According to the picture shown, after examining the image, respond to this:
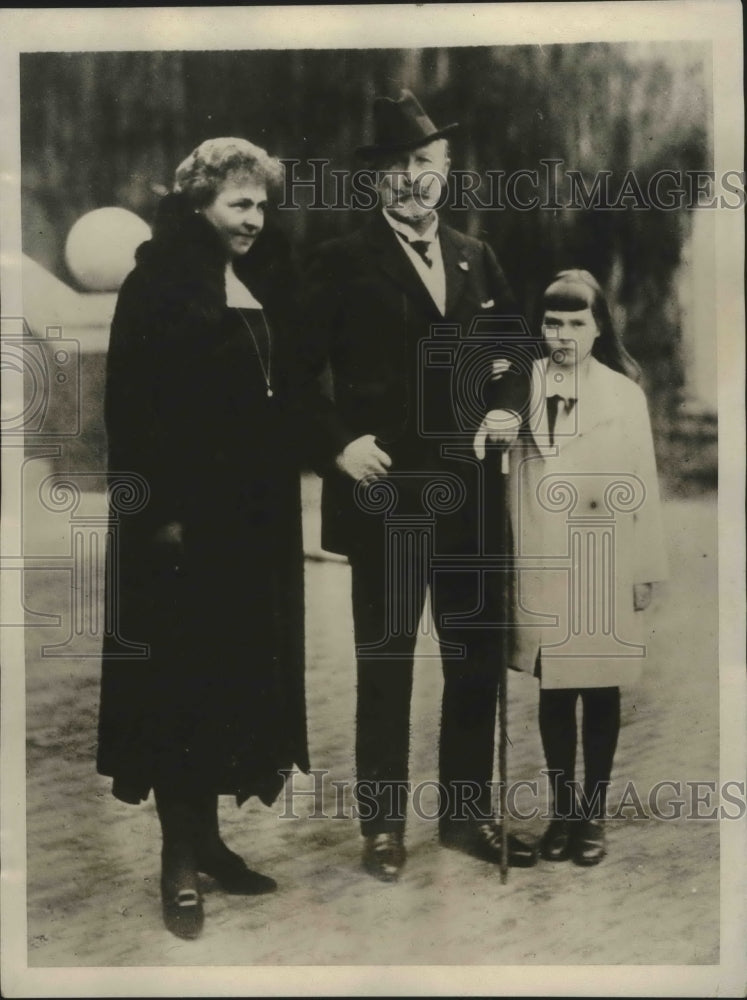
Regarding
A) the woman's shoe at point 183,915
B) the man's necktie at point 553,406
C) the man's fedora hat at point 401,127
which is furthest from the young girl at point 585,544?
the woman's shoe at point 183,915

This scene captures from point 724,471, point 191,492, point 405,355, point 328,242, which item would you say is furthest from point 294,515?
point 724,471

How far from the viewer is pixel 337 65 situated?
91.1 inches

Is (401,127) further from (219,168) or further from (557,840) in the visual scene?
(557,840)

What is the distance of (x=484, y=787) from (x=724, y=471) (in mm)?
909

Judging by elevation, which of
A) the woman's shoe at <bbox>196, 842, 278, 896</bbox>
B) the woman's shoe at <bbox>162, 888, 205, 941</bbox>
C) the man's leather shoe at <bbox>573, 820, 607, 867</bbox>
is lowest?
the woman's shoe at <bbox>162, 888, 205, 941</bbox>

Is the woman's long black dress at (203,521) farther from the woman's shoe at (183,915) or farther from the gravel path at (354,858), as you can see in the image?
the woman's shoe at (183,915)

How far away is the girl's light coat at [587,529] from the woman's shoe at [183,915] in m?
0.92

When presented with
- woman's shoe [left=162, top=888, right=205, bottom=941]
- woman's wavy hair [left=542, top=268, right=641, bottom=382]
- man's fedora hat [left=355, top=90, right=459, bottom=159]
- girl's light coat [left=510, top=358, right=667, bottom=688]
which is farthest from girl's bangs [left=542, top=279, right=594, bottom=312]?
woman's shoe [left=162, top=888, right=205, bottom=941]

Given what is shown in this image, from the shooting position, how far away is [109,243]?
2.31 m

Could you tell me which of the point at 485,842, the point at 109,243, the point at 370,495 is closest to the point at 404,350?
the point at 370,495

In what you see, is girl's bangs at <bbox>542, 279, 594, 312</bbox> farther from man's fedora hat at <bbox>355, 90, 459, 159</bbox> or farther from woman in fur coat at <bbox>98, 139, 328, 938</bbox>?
woman in fur coat at <bbox>98, 139, 328, 938</bbox>

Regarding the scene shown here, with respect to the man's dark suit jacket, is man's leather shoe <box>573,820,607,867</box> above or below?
below

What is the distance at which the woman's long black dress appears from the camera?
230 centimetres

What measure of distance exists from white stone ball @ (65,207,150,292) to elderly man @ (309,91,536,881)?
0.41m
